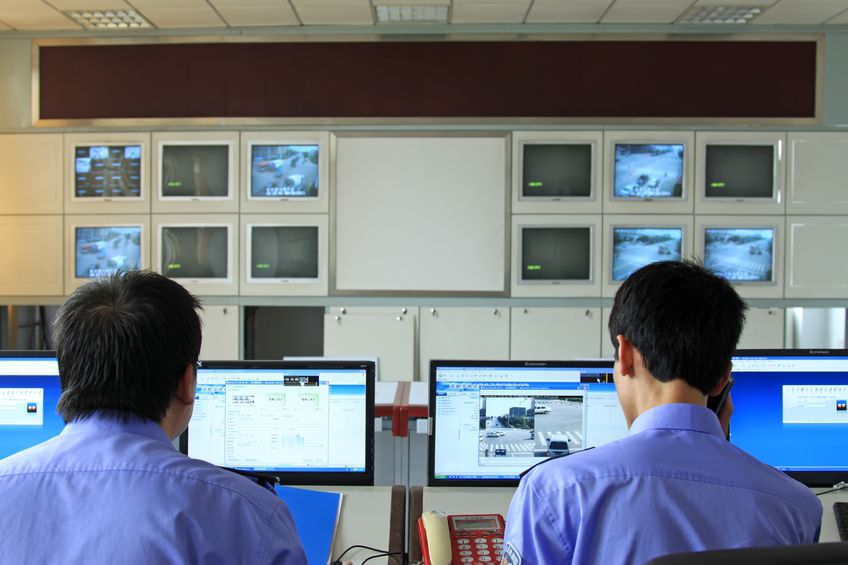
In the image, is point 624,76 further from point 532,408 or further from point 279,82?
point 532,408

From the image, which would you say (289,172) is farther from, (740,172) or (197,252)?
(740,172)

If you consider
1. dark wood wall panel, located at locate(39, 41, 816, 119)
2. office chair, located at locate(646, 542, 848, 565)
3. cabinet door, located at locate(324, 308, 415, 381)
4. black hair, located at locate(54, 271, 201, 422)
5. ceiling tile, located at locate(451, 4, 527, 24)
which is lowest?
cabinet door, located at locate(324, 308, 415, 381)

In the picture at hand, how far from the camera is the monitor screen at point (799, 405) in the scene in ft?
5.68

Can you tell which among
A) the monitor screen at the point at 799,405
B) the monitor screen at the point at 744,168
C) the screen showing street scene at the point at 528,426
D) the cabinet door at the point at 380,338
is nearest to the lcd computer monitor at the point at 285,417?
the screen showing street scene at the point at 528,426

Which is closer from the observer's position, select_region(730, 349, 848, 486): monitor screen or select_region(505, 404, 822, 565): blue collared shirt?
select_region(505, 404, 822, 565): blue collared shirt

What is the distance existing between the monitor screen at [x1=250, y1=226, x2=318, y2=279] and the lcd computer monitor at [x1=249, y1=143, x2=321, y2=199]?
231 millimetres

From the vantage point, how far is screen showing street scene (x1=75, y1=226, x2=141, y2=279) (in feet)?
13.7

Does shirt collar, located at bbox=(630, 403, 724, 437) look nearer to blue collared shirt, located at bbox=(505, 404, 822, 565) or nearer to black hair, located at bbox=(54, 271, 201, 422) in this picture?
blue collared shirt, located at bbox=(505, 404, 822, 565)

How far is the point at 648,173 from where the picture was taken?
4062mm

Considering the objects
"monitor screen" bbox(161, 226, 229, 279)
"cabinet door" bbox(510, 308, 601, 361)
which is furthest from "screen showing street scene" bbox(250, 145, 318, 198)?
"cabinet door" bbox(510, 308, 601, 361)

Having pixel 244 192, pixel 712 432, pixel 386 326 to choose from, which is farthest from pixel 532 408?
pixel 244 192

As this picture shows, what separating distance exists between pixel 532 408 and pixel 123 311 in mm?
1058

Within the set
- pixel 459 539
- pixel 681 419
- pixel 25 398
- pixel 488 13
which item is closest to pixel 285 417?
pixel 459 539

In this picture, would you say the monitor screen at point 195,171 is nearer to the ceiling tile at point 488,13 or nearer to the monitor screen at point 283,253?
the monitor screen at point 283,253
